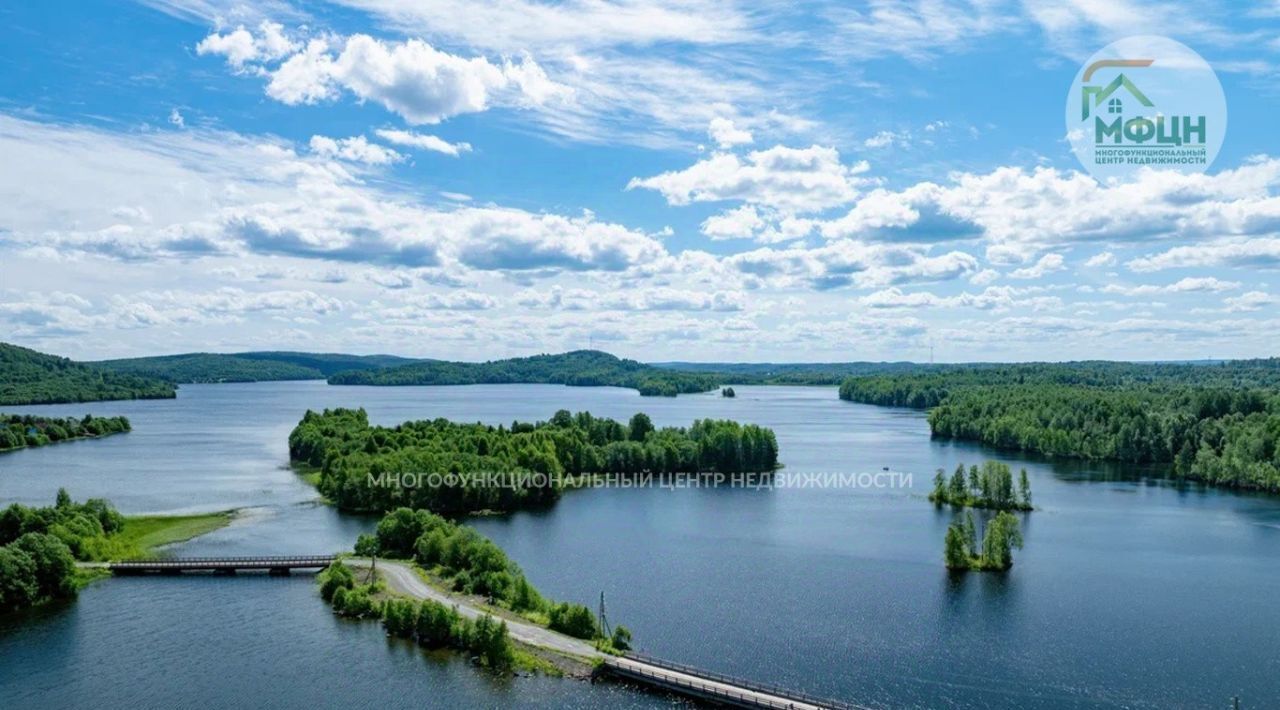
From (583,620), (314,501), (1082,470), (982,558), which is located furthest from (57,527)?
(1082,470)

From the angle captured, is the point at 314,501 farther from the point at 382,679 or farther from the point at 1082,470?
the point at 1082,470

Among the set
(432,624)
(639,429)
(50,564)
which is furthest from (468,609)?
(639,429)

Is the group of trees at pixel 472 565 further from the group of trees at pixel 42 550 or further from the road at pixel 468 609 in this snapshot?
the group of trees at pixel 42 550

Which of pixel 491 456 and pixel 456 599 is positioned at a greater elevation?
pixel 491 456

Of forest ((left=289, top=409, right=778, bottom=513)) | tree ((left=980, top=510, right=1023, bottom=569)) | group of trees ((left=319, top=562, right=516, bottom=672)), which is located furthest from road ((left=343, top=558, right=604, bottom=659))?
tree ((left=980, top=510, right=1023, bottom=569))

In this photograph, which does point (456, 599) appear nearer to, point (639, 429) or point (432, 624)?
point (432, 624)

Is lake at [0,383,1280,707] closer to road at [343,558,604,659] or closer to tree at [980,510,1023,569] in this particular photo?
tree at [980,510,1023,569]

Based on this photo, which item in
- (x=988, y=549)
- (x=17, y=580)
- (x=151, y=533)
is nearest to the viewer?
(x=17, y=580)
